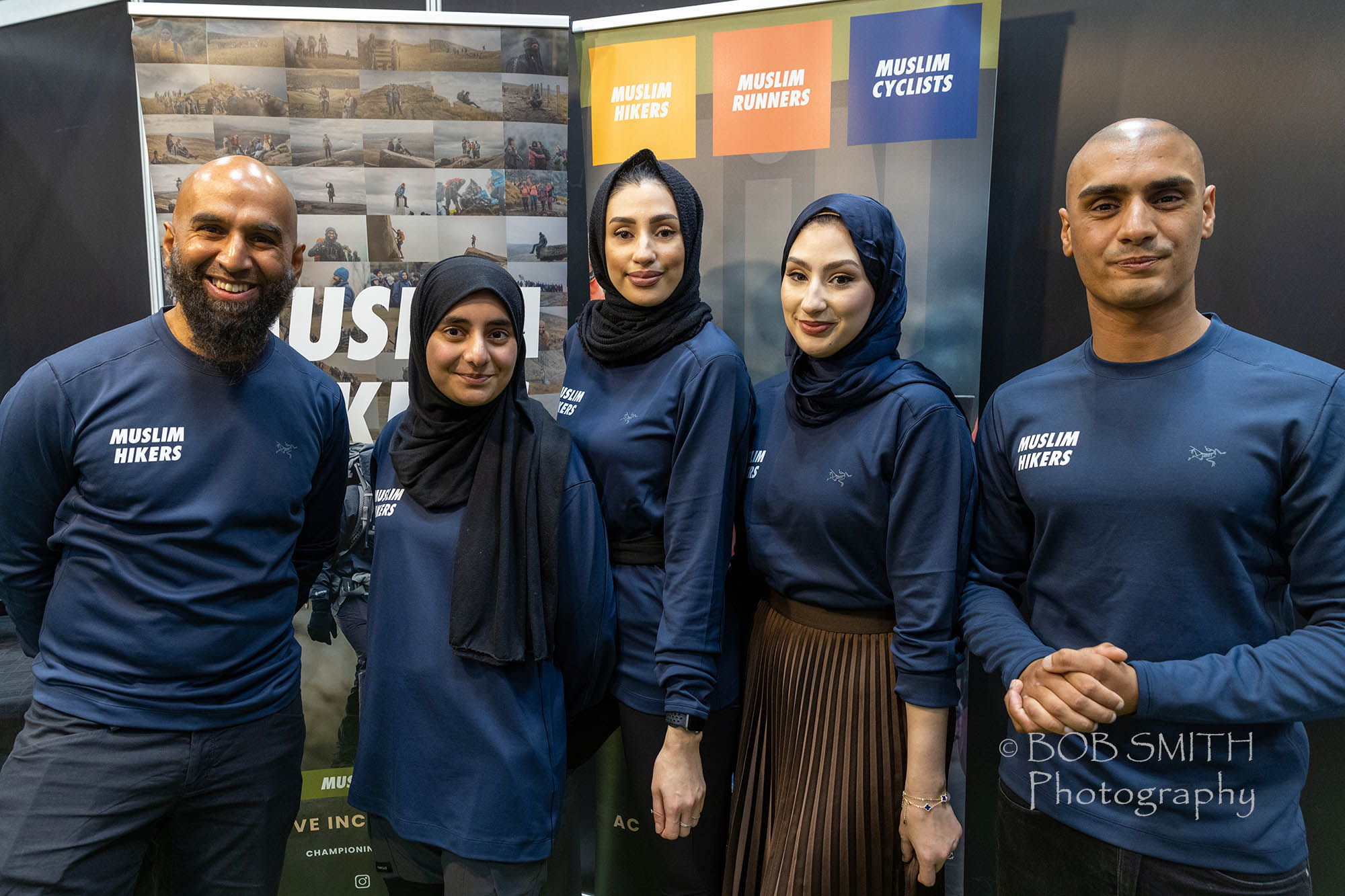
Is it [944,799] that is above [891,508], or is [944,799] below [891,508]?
below

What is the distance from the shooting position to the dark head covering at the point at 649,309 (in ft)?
6.05

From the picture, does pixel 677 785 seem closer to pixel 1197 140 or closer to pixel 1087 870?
pixel 1087 870

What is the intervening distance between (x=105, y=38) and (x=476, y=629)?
2889mm

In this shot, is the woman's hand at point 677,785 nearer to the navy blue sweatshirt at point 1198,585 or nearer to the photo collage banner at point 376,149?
the navy blue sweatshirt at point 1198,585

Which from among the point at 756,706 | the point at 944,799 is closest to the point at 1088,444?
the point at 944,799

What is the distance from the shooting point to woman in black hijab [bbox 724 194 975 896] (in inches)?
61.7

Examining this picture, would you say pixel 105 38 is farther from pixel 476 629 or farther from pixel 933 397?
pixel 933 397

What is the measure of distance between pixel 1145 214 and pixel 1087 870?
1.14 meters

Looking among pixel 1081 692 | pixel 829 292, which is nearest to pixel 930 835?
pixel 1081 692

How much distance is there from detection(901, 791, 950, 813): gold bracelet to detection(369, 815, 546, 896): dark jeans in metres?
0.73

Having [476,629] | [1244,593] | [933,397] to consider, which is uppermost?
[933,397]

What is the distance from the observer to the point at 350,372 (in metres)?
2.68

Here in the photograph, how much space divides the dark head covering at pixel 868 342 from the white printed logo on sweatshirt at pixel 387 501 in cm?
85

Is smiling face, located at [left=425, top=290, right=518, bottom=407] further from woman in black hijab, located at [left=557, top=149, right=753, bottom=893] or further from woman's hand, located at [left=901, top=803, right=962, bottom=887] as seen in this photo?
woman's hand, located at [left=901, top=803, right=962, bottom=887]
